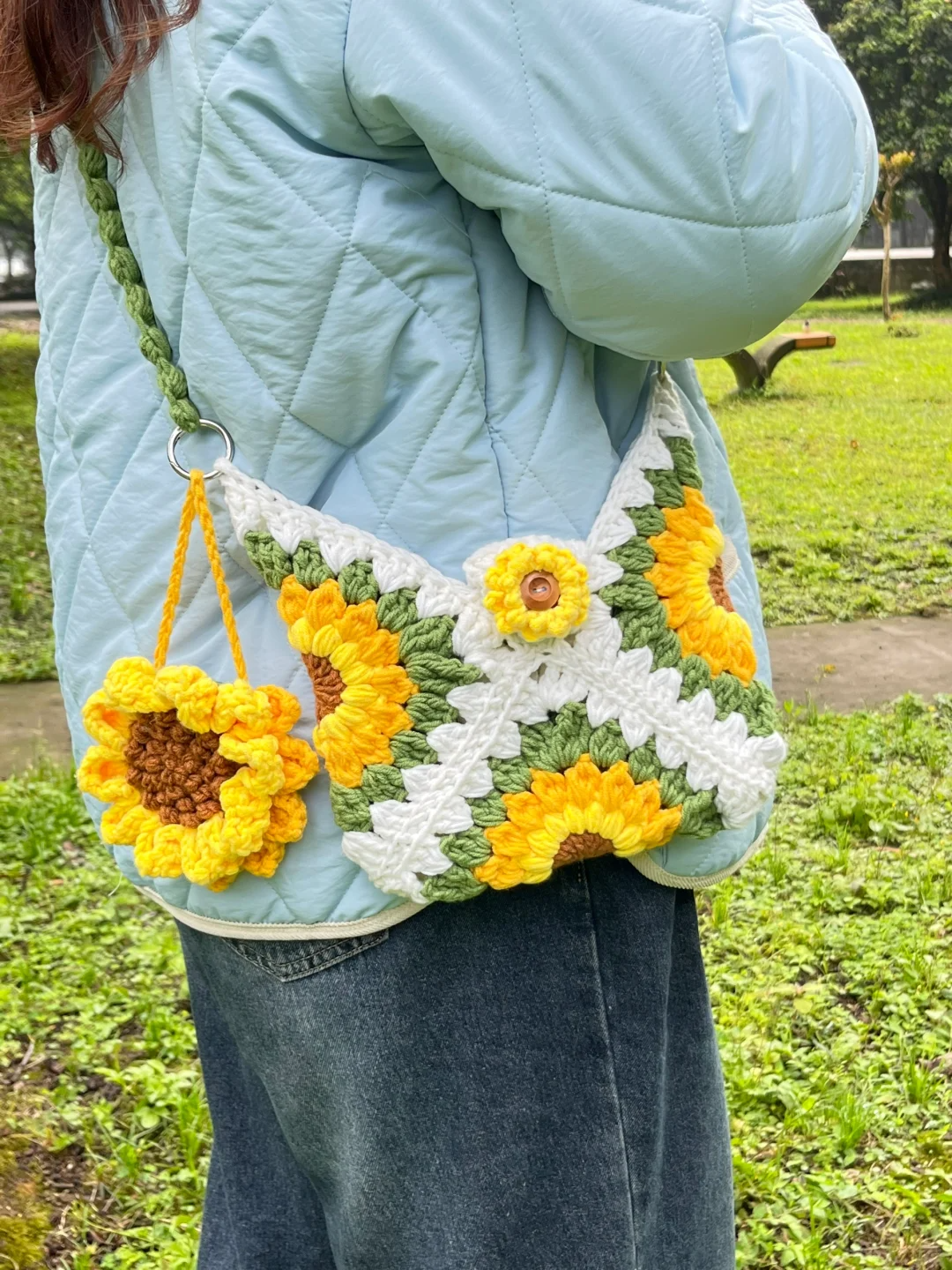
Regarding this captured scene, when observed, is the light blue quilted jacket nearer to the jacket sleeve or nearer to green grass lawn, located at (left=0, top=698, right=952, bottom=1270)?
the jacket sleeve

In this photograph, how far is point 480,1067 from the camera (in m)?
0.99

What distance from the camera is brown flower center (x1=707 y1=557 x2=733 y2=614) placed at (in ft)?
3.48

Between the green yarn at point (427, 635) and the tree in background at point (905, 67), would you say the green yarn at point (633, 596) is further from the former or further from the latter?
the tree in background at point (905, 67)

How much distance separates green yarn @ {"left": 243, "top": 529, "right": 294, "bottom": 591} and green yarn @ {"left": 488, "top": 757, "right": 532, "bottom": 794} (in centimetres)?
21

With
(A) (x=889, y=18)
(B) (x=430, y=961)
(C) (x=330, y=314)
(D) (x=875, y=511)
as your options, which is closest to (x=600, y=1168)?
(B) (x=430, y=961)

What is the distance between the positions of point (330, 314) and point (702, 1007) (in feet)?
2.41

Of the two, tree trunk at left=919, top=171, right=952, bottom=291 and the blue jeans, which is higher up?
the blue jeans

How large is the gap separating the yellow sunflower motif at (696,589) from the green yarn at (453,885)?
244mm

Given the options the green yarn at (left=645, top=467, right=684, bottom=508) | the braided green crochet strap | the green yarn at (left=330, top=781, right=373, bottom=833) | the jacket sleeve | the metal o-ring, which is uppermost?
the jacket sleeve

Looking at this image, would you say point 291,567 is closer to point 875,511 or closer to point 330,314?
point 330,314

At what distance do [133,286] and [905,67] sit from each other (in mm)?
21175

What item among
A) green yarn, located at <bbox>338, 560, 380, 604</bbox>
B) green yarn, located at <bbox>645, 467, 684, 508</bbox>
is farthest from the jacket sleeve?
green yarn, located at <bbox>338, 560, 380, 604</bbox>

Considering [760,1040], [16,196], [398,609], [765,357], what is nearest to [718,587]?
[398,609]

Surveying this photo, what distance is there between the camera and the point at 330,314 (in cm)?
89
